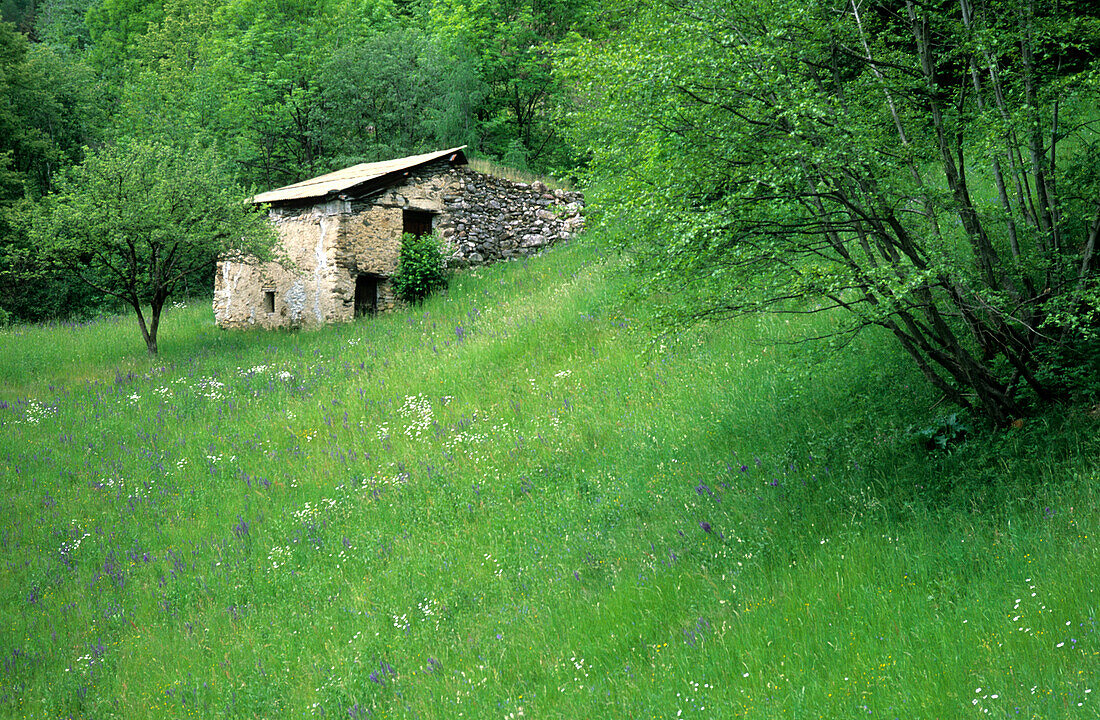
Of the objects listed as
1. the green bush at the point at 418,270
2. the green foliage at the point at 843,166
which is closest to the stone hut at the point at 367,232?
the green bush at the point at 418,270

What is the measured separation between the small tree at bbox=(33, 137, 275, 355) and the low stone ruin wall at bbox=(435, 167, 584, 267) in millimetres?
5230

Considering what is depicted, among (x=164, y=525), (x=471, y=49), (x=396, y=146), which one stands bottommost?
(x=164, y=525)

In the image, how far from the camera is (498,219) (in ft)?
69.8

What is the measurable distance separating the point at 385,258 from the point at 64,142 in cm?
2346

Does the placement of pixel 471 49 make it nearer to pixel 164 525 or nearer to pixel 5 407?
pixel 5 407

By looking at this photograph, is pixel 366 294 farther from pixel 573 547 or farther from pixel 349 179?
pixel 573 547

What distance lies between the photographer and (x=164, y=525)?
356 inches

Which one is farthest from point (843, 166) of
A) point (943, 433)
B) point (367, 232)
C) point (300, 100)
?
point (300, 100)

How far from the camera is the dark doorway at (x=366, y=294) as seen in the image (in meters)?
18.7

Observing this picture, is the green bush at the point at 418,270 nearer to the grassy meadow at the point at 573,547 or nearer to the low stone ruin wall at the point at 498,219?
the low stone ruin wall at the point at 498,219

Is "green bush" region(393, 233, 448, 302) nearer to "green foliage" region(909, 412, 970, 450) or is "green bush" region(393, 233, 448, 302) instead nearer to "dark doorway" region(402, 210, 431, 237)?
"dark doorway" region(402, 210, 431, 237)

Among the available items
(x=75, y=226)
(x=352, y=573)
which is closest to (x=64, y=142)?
(x=75, y=226)

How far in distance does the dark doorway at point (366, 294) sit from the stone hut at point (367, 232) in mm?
28

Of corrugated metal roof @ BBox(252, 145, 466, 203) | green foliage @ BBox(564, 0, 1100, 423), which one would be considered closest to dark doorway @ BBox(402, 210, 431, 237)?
corrugated metal roof @ BBox(252, 145, 466, 203)
